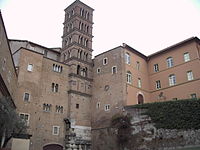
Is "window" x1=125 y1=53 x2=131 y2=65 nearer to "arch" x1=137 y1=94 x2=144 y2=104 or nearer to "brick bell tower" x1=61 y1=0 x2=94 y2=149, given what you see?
"arch" x1=137 y1=94 x2=144 y2=104

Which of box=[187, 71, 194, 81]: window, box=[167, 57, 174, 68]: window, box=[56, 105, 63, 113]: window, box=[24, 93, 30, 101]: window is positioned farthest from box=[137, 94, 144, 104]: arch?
box=[24, 93, 30, 101]: window

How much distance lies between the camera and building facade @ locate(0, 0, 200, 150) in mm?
32344

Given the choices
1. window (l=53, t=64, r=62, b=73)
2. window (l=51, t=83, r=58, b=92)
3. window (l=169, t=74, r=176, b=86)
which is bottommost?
window (l=51, t=83, r=58, b=92)

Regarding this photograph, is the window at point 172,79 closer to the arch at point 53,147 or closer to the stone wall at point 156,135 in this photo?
the stone wall at point 156,135

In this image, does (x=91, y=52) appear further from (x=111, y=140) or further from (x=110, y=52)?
(x=111, y=140)

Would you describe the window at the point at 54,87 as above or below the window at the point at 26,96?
above

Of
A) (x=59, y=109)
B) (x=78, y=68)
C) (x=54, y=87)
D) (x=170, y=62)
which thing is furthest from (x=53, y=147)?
(x=170, y=62)

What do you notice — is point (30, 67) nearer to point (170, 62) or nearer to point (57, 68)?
point (57, 68)

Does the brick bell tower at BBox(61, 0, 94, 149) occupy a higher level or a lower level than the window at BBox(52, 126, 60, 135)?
higher

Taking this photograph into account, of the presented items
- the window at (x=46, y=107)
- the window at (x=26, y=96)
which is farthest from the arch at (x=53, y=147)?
the window at (x=26, y=96)

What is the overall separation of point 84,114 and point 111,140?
7073mm

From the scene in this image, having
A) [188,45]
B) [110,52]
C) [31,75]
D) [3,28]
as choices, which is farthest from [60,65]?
[188,45]

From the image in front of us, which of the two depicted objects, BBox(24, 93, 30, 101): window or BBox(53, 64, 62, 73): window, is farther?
BBox(53, 64, 62, 73): window

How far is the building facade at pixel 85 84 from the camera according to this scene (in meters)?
32.3
